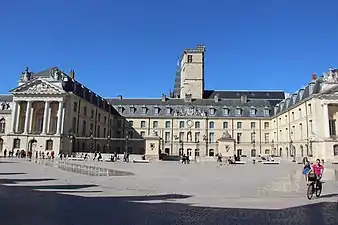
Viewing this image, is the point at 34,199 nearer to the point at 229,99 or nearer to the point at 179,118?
the point at 179,118

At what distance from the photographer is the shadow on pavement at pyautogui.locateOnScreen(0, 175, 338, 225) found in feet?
24.2

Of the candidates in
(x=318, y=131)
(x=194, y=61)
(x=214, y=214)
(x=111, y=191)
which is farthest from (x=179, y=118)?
(x=214, y=214)

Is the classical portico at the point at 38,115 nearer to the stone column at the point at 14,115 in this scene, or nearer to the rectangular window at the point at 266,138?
the stone column at the point at 14,115

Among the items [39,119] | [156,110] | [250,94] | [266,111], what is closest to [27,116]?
[39,119]

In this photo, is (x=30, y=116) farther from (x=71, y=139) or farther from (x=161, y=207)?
(x=161, y=207)

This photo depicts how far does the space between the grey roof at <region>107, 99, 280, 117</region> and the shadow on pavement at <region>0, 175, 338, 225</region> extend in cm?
6088

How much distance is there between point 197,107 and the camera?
72062 millimetres

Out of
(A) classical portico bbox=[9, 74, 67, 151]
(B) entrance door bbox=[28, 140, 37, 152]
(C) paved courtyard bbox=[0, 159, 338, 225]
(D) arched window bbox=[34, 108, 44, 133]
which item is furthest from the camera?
(D) arched window bbox=[34, 108, 44, 133]

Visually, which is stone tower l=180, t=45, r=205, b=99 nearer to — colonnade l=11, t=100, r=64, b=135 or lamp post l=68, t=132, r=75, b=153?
lamp post l=68, t=132, r=75, b=153

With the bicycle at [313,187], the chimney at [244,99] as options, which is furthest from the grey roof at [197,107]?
the bicycle at [313,187]

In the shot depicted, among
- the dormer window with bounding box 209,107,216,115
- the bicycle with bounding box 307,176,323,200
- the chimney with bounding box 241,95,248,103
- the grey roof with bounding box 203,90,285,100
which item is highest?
the grey roof with bounding box 203,90,285,100

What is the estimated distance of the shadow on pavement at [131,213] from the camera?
7.36 meters

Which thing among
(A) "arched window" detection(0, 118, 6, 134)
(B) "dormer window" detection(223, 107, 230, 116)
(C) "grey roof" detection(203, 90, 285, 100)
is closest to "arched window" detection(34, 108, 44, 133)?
(A) "arched window" detection(0, 118, 6, 134)

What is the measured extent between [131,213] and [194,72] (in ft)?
247
